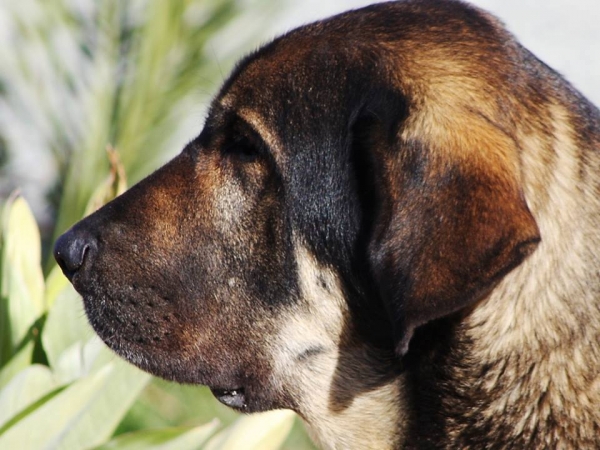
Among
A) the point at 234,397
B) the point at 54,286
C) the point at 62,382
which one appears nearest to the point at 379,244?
the point at 234,397

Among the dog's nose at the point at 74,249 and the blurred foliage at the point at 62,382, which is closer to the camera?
the blurred foliage at the point at 62,382

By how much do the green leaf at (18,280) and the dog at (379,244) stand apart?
0.75 metres

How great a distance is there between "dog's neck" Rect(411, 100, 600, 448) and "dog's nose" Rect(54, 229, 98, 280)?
1130 mm

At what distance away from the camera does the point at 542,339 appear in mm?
2387

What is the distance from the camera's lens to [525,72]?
2.61 meters

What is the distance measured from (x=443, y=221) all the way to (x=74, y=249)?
3.97 feet

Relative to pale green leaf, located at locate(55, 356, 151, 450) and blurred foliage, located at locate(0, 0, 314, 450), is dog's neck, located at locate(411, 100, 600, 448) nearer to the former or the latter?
pale green leaf, located at locate(55, 356, 151, 450)

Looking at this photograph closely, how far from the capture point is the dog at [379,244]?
7.53ft

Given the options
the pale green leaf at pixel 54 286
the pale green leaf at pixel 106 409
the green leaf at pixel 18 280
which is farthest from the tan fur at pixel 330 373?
the pale green leaf at pixel 54 286

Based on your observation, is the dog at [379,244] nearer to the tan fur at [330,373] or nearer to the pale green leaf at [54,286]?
the tan fur at [330,373]

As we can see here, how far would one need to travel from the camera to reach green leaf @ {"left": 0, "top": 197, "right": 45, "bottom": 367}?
3520 millimetres

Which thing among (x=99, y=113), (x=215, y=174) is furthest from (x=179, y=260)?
(x=99, y=113)

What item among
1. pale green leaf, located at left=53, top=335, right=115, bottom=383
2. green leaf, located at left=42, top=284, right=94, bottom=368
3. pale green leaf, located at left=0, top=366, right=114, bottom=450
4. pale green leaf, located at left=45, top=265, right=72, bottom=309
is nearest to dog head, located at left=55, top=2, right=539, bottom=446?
pale green leaf, located at left=0, top=366, right=114, bottom=450

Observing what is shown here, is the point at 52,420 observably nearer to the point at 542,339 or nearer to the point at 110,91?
the point at 542,339
